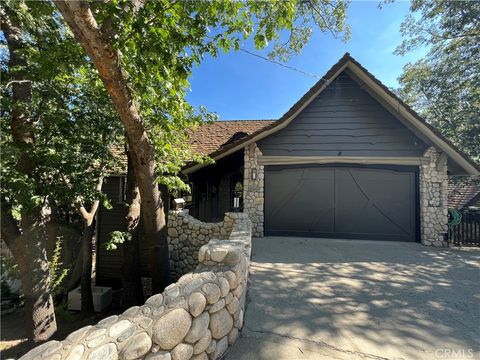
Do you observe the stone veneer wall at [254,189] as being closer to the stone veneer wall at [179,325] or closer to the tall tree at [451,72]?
the stone veneer wall at [179,325]

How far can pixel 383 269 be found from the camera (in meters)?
4.56

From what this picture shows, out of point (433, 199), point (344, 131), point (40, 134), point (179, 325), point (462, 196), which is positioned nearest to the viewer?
point (179, 325)

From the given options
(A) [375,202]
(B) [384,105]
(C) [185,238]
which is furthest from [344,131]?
(C) [185,238]

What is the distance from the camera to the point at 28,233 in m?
4.90

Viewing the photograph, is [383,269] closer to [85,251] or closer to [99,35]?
[99,35]

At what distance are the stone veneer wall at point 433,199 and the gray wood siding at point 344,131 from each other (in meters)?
0.48

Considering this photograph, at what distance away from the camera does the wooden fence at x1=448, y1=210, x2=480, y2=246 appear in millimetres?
6891

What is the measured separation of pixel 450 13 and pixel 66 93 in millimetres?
14435

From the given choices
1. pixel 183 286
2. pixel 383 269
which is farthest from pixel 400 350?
pixel 383 269

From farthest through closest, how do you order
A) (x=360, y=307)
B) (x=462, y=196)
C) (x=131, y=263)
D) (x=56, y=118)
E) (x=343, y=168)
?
(x=462, y=196)
(x=343, y=168)
(x=131, y=263)
(x=56, y=118)
(x=360, y=307)

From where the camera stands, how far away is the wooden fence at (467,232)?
6891mm

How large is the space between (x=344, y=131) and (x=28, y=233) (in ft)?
28.8

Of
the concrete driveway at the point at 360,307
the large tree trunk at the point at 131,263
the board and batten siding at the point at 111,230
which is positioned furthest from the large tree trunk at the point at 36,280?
the concrete driveway at the point at 360,307

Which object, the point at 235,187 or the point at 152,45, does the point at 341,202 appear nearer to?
the point at 235,187
